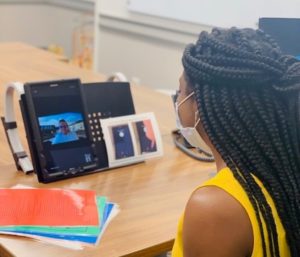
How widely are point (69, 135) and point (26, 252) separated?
487mm

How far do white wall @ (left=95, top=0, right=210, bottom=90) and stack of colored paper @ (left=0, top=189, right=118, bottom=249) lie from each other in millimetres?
2348

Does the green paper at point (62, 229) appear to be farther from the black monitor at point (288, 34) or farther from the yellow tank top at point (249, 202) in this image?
the black monitor at point (288, 34)

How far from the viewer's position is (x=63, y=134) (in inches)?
60.0

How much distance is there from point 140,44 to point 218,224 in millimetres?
3288

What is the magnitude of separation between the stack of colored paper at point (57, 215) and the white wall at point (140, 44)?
2348 mm

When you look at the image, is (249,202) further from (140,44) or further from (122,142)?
(140,44)

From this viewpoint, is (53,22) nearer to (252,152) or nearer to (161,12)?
(161,12)

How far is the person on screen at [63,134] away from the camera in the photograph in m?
1.51

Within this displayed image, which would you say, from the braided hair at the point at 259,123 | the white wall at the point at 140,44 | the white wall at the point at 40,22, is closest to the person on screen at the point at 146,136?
the braided hair at the point at 259,123

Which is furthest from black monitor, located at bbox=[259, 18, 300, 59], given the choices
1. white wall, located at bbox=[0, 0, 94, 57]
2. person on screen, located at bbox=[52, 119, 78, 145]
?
white wall, located at bbox=[0, 0, 94, 57]

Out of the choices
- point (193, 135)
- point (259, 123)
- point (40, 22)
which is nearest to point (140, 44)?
point (40, 22)

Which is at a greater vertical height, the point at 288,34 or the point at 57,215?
the point at 288,34

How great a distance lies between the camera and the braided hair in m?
0.94

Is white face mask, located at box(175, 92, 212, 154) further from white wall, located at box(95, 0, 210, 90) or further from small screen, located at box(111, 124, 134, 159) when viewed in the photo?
white wall, located at box(95, 0, 210, 90)
